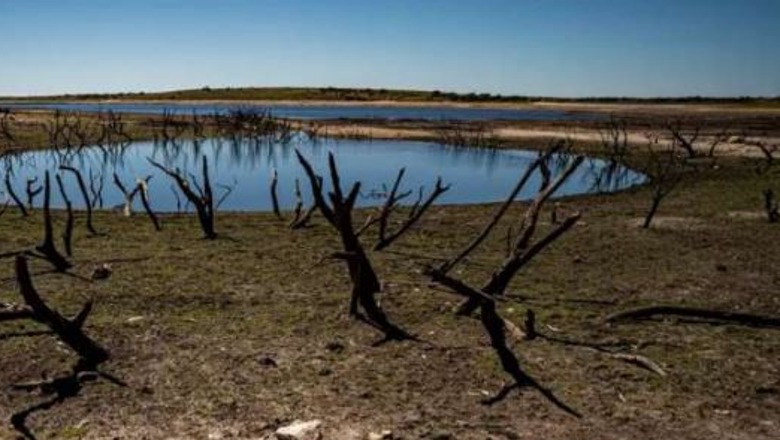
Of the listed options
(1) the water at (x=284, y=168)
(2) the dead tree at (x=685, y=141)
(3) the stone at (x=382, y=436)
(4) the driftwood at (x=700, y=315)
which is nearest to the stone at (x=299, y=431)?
(3) the stone at (x=382, y=436)

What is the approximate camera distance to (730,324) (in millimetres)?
10383

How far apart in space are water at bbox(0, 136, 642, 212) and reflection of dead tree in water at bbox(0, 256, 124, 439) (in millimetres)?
15069

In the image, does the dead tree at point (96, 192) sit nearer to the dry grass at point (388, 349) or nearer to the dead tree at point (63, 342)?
the dry grass at point (388, 349)

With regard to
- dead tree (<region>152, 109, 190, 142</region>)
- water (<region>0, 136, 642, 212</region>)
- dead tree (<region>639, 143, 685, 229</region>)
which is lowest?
water (<region>0, 136, 642, 212</region>)

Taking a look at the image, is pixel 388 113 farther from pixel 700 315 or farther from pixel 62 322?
pixel 62 322

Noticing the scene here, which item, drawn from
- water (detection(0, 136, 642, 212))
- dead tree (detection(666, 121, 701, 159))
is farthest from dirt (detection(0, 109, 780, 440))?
dead tree (detection(666, 121, 701, 159))

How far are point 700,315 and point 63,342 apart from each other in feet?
26.2

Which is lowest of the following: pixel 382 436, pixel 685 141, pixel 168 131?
pixel 168 131

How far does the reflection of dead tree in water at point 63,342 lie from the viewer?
7969 mm

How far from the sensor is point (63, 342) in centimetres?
915

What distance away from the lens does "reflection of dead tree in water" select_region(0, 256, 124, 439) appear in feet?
26.1

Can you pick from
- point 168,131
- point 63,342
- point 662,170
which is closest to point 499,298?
point 63,342

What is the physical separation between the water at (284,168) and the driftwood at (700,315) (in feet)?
55.3

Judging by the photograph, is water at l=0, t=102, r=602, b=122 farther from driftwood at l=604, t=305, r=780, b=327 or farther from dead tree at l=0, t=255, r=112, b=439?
driftwood at l=604, t=305, r=780, b=327
